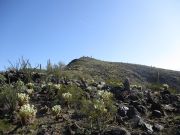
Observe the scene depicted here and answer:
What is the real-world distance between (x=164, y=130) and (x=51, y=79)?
10.5 metres

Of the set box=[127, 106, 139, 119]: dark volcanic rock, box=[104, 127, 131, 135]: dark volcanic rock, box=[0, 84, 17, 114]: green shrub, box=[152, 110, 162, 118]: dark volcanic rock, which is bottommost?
box=[104, 127, 131, 135]: dark volcanic rock

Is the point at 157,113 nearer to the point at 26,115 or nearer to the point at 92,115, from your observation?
the point at 92,115

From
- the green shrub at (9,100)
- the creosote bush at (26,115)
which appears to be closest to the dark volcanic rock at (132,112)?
the creosote bush at (26,115)

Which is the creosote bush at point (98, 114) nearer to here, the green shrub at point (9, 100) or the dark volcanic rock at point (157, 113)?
the dark volcanic rock at point (157, 113)

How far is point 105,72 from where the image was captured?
160 ft

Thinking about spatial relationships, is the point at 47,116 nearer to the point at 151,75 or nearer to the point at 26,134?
the point at 26,134

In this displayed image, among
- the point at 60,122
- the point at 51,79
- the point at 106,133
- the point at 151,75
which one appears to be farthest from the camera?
the point at 151,75

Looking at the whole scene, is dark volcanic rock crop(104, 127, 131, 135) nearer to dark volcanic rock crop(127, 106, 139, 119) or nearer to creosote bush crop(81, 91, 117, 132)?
creosote bush crop(81, 91, 117, 132)

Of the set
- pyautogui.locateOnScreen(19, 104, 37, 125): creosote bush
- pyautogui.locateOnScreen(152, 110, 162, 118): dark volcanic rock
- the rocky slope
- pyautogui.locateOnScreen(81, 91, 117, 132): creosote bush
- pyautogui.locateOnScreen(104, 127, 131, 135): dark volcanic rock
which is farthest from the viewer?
pyautogui.locateOnScreen(152, 110, 162, 118): dark volcanic rock

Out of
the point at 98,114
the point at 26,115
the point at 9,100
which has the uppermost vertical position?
the point at 9,100

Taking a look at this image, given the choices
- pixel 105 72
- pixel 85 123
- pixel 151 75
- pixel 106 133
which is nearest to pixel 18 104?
pixel 85 123

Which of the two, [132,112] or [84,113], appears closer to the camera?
[84,113]

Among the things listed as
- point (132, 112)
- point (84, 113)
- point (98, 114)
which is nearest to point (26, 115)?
point (84, 113)

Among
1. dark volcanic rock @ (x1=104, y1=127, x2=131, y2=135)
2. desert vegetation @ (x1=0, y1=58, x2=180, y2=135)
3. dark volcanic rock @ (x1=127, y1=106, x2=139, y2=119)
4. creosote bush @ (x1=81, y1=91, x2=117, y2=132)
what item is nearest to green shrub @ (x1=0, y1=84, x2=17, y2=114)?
desert vegetation @ (x1=0, y1=58, x2=180, y2=135)
